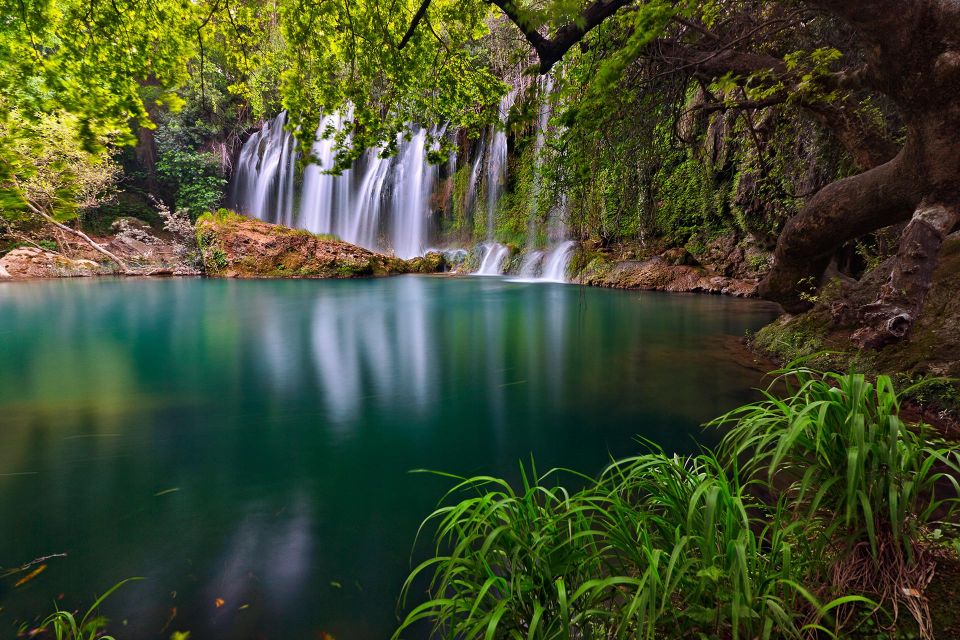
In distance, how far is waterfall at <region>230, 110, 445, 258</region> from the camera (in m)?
25.8

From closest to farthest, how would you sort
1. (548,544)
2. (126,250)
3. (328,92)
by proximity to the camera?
(548,544) < (328,92) < (126,250)

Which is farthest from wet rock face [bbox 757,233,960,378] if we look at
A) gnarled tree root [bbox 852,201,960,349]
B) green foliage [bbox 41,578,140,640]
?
green foliage [bbox 41,578,140,640]

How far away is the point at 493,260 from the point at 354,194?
1091cm

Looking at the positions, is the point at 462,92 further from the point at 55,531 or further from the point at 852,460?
the point at 55,531

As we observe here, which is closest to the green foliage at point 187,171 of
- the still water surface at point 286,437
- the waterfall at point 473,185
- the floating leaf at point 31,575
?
the waterfall at point 473,185

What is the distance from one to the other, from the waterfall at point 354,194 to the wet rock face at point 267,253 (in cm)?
562

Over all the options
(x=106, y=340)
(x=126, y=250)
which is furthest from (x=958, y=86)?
(x=126, y=250)

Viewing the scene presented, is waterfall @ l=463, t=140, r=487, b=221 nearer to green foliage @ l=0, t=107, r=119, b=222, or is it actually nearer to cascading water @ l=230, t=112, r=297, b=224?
cascading water @ l=230, t=112, r=297, b=224

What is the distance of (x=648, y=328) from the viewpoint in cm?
798

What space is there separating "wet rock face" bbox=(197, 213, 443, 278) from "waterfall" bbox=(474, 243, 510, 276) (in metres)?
5.89

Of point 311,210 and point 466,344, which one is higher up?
point 311,210

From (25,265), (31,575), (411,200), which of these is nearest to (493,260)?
(411,200)

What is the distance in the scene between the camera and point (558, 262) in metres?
18.9

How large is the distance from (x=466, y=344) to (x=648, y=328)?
3.53 meters
